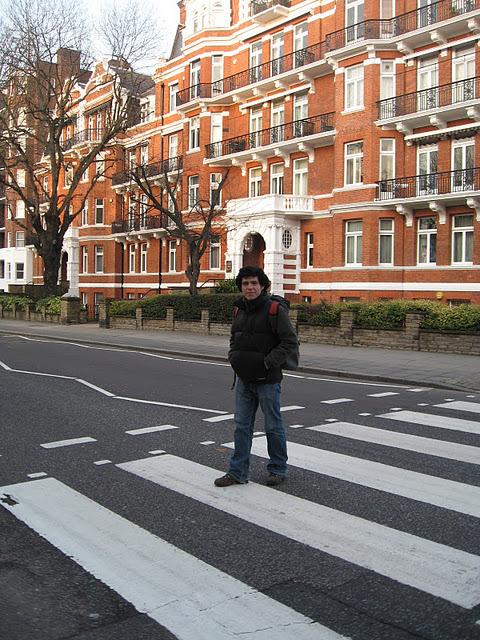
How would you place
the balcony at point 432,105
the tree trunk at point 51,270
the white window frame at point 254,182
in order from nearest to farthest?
the balcony at point 432,105
the white window frame at point 254,182
the tree trunk at point 51,270

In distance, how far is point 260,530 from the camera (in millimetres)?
4586

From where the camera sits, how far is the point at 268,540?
4.41 m

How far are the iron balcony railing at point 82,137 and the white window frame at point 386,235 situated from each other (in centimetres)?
2676

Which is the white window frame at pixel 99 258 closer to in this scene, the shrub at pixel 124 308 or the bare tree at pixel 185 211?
the bare tree at pixel 185 211

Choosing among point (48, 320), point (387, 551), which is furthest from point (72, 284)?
point (387, 551)

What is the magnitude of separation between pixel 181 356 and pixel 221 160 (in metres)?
20.9

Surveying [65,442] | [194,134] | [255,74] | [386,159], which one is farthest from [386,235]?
[65,442]

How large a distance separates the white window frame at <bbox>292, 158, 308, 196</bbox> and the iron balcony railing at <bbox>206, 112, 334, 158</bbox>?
137cm

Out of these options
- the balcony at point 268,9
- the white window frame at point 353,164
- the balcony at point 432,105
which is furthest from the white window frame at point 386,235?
the balcony at point 268,9

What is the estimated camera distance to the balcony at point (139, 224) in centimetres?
4216

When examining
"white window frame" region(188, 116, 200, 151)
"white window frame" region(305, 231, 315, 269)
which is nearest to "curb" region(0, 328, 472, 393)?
"white window frame" region(305, 231, 315, 269)

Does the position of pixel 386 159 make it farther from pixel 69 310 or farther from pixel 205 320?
pixel 69 310

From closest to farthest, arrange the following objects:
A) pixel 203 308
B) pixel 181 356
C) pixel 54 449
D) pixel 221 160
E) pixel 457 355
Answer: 1. pixel 54 449
2. pixel 457 355
3. pixel 181 356
4. pixel 203 308
5. pixel 221 160

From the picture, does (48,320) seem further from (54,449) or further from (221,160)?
(54,449)
